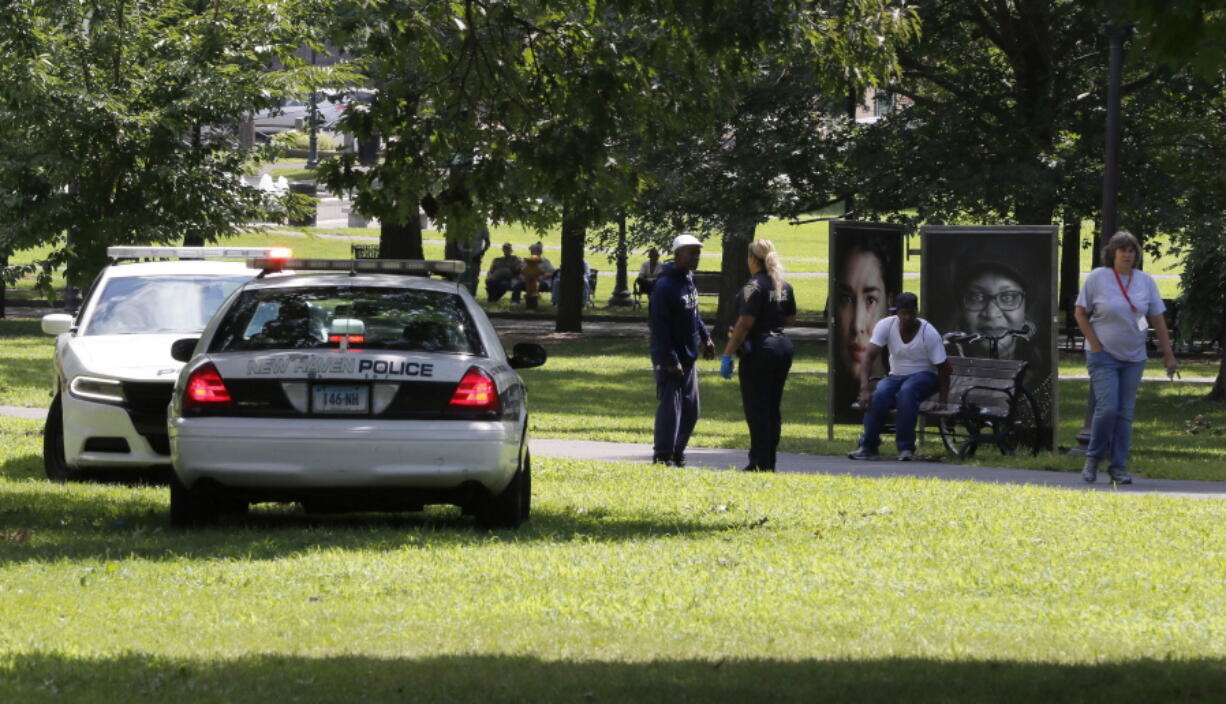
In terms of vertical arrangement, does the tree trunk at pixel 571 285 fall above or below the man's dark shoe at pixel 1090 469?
above

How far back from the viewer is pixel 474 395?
948 centimetres

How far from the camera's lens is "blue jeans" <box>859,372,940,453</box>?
16078 mm

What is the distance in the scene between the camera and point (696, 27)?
35.5 feet

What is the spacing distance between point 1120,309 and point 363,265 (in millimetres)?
5499

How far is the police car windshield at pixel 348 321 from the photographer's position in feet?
31.9

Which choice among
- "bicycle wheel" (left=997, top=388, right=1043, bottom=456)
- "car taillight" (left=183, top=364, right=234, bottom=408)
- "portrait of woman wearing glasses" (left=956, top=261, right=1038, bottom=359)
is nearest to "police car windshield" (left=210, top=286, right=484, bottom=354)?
"car taillight" (left=183, top=364, right=234, bottom=408)

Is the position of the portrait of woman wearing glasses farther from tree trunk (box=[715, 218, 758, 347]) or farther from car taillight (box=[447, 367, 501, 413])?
tree trunk (box=[715, 218, 758, 347])

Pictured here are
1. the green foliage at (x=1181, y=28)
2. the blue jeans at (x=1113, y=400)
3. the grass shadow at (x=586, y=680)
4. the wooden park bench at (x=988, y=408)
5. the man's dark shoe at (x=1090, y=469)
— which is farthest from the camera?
the wooden park bench at (x=988, y=408)

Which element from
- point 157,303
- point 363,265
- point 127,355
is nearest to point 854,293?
point 157,303

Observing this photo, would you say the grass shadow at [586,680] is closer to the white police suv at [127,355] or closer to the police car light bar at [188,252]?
the white police suv at [127,355]

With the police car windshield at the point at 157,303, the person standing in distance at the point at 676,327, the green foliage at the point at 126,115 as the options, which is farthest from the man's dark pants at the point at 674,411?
the green foliage at the point at 126,115

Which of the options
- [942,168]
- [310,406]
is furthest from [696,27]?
[942,168]

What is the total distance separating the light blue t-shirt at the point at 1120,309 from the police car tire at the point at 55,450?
711cm

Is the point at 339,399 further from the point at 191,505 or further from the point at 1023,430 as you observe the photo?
the point at 1023,430
